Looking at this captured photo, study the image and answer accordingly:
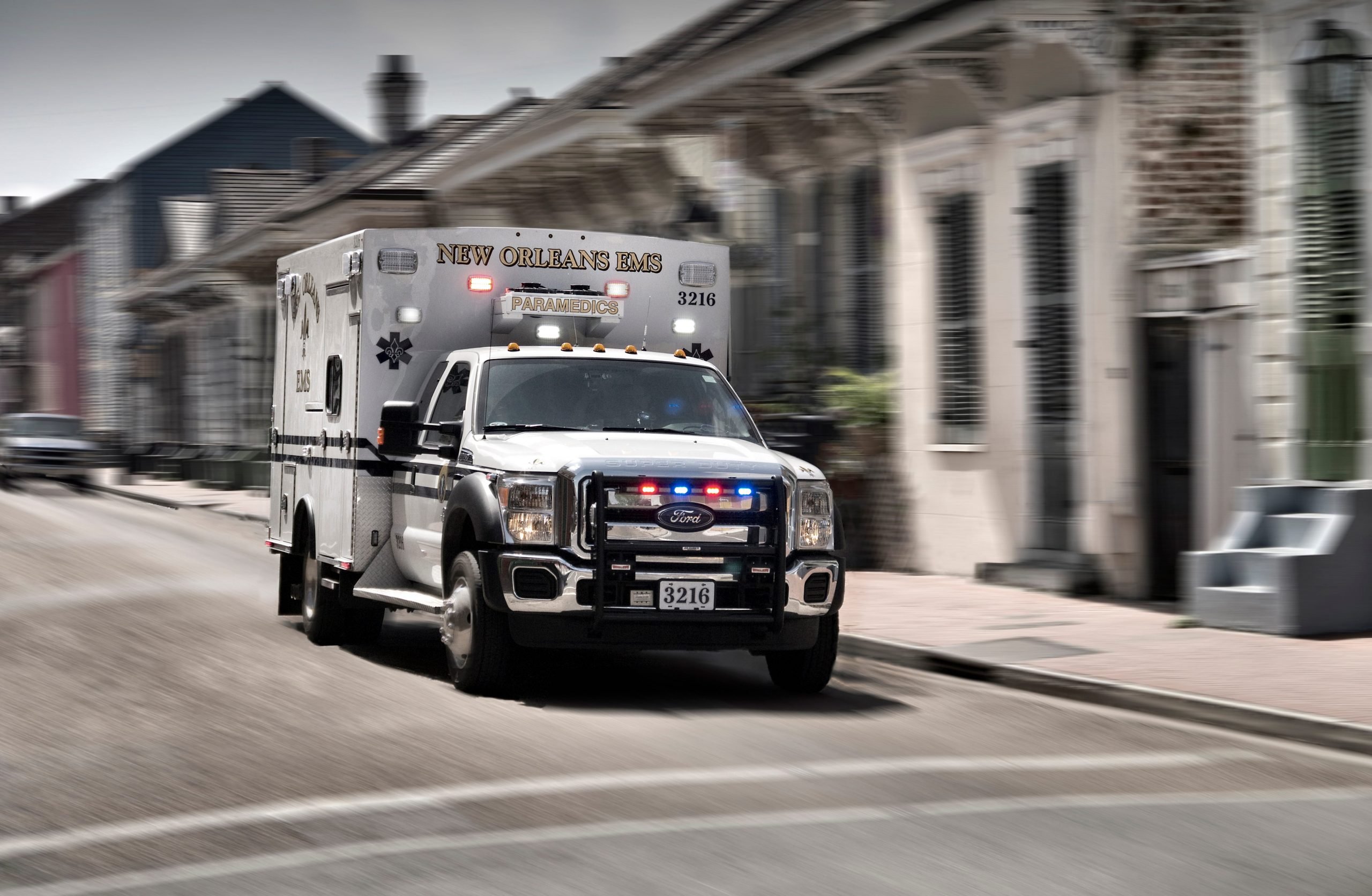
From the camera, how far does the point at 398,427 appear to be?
11.2 metres

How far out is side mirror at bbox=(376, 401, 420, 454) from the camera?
11.1m

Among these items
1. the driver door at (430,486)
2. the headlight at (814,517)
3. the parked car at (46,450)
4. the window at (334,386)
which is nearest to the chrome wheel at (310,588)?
the window at (334,386)

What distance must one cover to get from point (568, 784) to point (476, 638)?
2589mm

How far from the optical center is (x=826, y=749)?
864 cm

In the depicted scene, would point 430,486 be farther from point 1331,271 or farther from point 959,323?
point 959,323

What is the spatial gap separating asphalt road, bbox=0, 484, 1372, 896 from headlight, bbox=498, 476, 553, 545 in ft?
3.00

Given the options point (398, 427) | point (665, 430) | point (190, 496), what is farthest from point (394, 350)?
point (190, 496)

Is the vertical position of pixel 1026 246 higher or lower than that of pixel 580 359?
higher

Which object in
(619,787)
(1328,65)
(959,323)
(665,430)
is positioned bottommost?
(619,787)

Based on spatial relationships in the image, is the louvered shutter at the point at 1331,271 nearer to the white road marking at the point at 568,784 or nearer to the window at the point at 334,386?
the white road marking at the point at 568,784

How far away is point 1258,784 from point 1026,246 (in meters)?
9.40

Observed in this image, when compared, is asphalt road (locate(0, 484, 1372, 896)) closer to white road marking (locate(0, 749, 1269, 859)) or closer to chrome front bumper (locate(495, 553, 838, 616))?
white road marking (locate(0, 749, 1269, 859))

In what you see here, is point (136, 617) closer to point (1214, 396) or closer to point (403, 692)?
point (403, 692)

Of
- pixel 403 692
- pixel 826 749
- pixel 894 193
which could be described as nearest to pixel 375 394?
pixel 403 692
